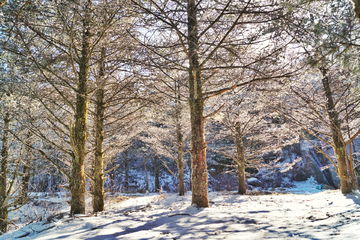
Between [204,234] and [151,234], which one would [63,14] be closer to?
[151,234]

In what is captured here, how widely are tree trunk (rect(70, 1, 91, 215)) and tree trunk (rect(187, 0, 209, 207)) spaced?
2.33 m

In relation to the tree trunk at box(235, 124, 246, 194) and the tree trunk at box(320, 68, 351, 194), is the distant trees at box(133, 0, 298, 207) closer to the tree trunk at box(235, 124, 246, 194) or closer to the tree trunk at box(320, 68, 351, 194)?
the tree trunk at box(320, 68, 351, 194)

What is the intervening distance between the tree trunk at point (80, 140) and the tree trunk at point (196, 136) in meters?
2.33

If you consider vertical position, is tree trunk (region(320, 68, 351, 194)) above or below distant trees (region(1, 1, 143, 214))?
below

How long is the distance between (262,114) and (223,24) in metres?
5.45

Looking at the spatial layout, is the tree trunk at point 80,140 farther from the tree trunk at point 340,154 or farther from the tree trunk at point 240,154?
the tree trunk at point 340,154

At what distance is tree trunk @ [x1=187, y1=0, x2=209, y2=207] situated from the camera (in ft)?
14.0

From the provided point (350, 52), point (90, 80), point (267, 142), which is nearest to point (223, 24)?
point (350, 52)

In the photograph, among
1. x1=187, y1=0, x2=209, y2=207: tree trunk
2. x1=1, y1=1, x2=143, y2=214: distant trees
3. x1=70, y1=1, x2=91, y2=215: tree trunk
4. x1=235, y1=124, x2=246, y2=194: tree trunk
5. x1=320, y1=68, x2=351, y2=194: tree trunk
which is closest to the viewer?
x1=1, y1=1, x2=143, y2=214: distant trees

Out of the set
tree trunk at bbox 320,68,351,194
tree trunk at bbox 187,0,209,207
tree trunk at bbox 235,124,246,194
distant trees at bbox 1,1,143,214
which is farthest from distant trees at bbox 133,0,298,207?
tree trunk at bbox 235,124,246,194

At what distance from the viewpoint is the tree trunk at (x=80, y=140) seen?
3.70m

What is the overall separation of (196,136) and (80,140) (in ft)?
8.53

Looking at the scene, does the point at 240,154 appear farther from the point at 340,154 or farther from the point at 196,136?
the point at 196,136

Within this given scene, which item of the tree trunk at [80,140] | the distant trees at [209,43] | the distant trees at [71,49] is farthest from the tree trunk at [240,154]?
the tree trunk at [80,140]
